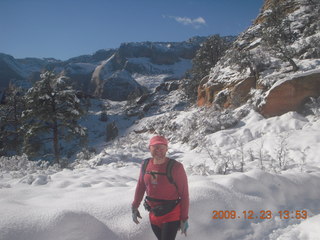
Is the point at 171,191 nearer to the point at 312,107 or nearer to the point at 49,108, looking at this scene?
the point at 312,107

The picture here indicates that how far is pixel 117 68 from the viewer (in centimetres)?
8275

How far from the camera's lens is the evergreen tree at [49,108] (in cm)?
1093

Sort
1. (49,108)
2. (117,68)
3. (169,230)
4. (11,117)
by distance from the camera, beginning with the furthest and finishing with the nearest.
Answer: (117,68), (11,117), (49,108), (169,230)

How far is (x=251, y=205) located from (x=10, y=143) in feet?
51.5

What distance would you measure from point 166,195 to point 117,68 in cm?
Answer: 8503

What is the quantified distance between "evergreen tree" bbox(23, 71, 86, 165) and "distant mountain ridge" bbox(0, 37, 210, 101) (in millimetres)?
44569

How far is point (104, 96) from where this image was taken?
6247 cm

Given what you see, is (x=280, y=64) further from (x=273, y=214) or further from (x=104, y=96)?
(x=104, y=96)

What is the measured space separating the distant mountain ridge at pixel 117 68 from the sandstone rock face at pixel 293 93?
155ft

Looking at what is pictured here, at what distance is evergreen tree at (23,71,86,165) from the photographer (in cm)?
1093

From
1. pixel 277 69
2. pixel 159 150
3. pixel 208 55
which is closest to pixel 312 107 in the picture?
pixel 277 69

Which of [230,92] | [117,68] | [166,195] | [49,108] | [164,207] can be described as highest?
[117,68]
